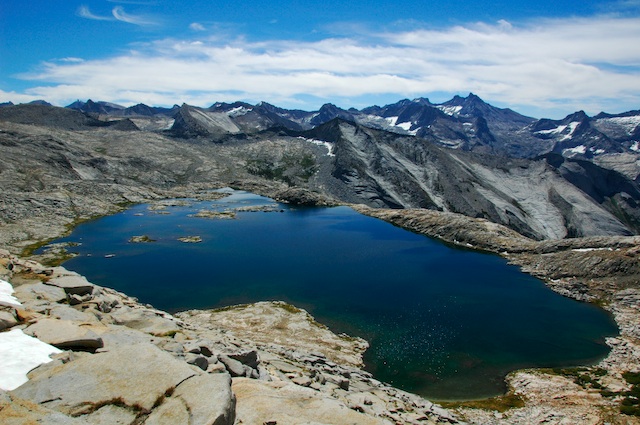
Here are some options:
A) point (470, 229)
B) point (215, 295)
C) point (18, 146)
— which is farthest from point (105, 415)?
point (18, 146)

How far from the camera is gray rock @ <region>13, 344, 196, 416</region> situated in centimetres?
1566

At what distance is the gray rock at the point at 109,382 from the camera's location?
15.7 meters

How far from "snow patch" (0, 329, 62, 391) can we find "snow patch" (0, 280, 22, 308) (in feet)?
15.5

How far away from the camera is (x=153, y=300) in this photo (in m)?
70.8

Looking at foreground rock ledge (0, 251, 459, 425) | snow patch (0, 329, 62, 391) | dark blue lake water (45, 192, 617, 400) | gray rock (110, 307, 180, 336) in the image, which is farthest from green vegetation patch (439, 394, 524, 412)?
snow patch (0, 329, 62, 391)

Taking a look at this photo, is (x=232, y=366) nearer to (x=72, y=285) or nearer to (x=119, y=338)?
(x=119, y=338)

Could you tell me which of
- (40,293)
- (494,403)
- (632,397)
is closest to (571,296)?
(632,397)

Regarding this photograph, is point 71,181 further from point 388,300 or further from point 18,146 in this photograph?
point 388,300

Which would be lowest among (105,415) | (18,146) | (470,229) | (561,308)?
(561,308)

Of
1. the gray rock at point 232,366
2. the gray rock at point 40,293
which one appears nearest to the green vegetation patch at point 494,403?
the gray rock at point 232,366

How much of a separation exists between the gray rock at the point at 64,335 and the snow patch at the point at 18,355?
445 millimetres

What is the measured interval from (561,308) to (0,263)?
291 ft

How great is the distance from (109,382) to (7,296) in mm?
18872

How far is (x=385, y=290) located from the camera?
260 ft
